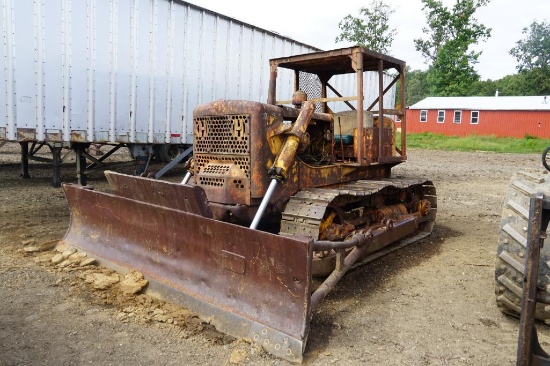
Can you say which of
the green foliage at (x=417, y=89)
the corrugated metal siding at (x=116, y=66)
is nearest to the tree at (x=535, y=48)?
the green foliage at (x=417, y=89)

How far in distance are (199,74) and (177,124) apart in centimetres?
113

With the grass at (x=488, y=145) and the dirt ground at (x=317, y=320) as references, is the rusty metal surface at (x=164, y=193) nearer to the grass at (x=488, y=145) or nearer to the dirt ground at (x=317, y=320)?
the dirt ground at (x=317, y=320)

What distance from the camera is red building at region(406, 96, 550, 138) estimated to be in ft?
115

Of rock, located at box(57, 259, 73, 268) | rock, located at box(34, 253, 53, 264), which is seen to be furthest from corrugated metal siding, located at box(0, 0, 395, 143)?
rock, located at box(57, 259, 73, 268)

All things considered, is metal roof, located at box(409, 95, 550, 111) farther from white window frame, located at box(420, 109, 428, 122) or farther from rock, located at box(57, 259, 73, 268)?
rock, located at box(57, 259, 73, 268)

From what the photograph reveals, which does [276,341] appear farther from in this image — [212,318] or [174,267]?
[174,267]

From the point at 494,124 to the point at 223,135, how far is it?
3706cm

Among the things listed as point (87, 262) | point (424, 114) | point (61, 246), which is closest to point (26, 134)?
point (61, 246)

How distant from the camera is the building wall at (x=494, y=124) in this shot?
34.8 metres

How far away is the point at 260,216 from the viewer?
3836mm

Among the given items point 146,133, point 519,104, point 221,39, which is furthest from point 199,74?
point 519,104

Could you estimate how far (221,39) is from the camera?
9508mm

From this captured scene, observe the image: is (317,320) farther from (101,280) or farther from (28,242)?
(28,242)

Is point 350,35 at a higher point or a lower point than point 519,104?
higher
